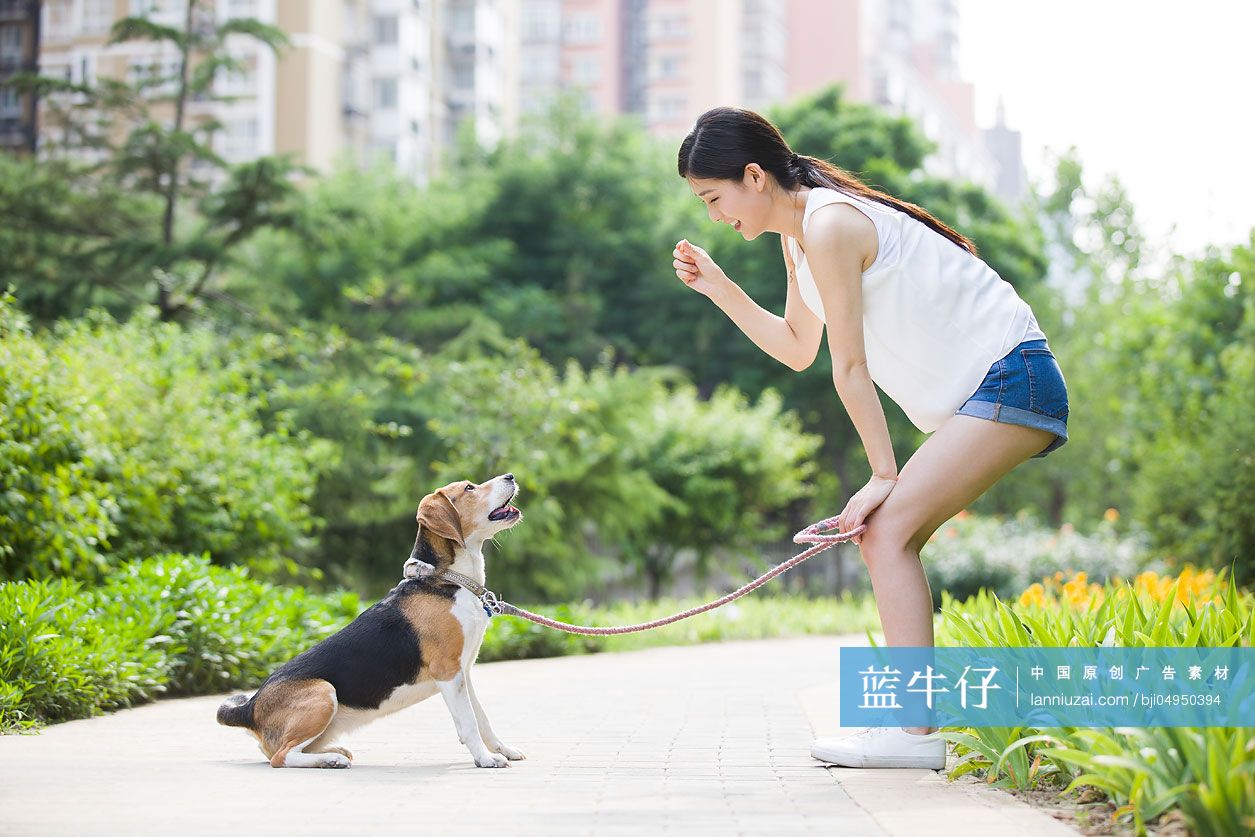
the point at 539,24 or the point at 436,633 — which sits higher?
the point at 539,24

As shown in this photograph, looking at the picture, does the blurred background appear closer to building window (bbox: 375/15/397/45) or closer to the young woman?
building window (bbox: 375/15/397/45)

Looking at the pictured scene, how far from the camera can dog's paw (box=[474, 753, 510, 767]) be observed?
486cm

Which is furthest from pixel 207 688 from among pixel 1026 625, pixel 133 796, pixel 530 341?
pixel 530 341

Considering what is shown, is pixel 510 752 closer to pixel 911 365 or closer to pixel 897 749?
pixel 897 749

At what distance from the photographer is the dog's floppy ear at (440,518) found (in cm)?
519

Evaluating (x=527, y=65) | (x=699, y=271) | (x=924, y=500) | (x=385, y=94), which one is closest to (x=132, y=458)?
(x=699, y=271)

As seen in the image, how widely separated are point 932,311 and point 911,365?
21cm

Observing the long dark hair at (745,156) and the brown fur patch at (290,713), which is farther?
the brown fur patch at (290,713)

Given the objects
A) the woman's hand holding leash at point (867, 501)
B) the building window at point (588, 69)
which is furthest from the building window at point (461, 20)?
the woman's hand holding leash at point (867, 501)

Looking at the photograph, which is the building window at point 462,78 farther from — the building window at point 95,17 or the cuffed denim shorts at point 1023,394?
the cuffed denim shorts at point 1023,394

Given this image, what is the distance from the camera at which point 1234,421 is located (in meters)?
12.7

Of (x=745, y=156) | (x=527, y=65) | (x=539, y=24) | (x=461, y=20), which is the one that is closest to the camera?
(x=745, y=156)

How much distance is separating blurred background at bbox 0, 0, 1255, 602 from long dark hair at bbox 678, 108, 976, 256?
18.1 feet

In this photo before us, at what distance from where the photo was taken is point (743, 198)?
15.1ft
